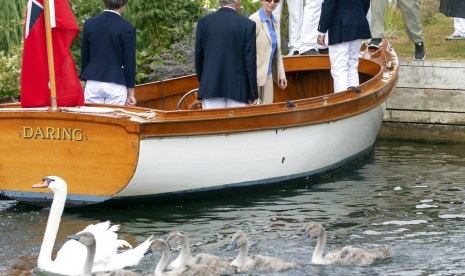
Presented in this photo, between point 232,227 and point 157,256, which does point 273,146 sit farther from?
point 157,256

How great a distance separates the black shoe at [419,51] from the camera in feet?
55.1

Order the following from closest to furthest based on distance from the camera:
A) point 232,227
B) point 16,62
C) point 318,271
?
point 318,271, point 232,227, point 16,62

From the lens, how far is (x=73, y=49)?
16.9 metres

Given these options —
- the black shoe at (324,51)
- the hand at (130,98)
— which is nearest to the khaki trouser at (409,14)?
the black shoe at (324,51)

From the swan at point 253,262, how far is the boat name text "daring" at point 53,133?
7.05 ft

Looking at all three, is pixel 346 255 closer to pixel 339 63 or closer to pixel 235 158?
pixel 235 158

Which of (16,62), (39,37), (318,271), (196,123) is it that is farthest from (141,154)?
(16,62)

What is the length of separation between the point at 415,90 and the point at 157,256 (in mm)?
6484

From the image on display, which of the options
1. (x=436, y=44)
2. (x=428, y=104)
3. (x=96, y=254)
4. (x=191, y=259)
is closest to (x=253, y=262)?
(x=191, y=259)

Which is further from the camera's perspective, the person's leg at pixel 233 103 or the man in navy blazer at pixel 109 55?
the person's leg at pixel 233 103

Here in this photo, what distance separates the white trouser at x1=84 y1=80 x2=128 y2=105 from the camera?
13.1m

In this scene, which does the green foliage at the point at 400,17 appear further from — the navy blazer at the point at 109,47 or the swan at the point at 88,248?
the swan at the point at 88,248

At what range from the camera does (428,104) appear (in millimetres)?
16703

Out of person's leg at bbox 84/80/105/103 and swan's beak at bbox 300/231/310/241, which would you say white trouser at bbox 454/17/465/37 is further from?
swan's beak at bbox 300/231/310/241
